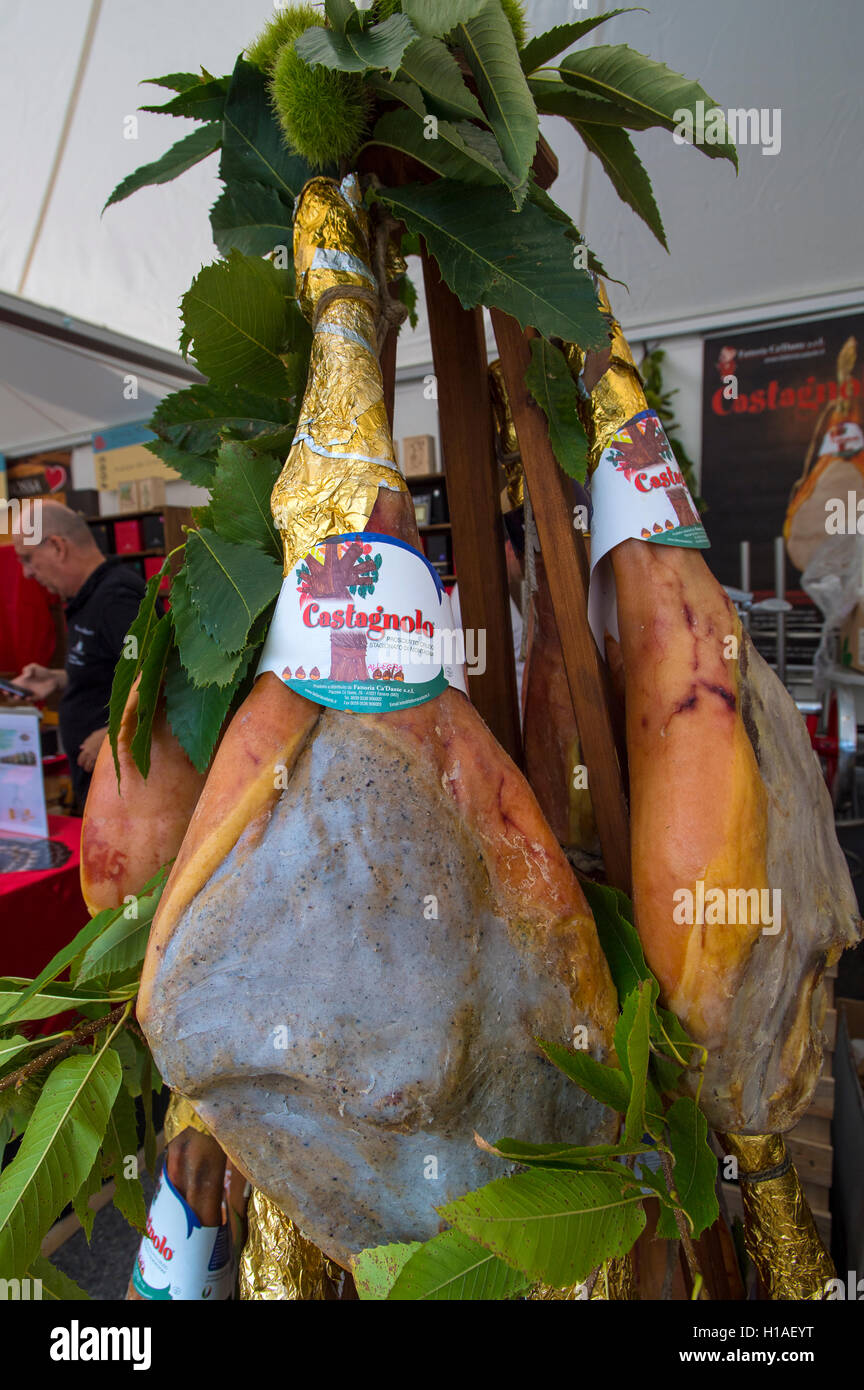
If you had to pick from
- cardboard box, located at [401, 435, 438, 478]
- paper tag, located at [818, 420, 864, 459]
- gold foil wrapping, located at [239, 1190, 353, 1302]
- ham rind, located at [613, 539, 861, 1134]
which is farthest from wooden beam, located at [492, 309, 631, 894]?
cardboard box, located at [401, 435, 438, 478]

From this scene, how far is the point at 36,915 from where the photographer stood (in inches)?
68.5

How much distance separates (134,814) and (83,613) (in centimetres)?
210

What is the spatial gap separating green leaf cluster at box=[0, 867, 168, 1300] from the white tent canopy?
149 centimetres

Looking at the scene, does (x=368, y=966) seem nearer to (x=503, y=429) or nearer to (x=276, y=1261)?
(x=276, y=1261)

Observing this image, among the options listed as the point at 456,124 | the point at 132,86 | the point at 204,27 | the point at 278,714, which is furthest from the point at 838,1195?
the point at 132,86

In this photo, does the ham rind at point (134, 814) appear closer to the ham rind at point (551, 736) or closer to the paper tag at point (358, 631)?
the paper tag at point (358, 631)

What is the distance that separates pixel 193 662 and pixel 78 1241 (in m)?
1.93

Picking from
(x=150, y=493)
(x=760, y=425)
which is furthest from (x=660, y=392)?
(x=150, y=493)

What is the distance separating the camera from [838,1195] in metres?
1.47

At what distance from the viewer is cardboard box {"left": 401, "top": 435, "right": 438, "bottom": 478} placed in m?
5.19

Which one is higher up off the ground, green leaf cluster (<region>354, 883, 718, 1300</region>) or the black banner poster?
the black banner poster

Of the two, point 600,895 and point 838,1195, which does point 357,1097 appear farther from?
point 838,1195

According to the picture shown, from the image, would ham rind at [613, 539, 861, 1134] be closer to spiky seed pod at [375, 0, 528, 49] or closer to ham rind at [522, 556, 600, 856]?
ham rind at [522, 556, 600, 856]

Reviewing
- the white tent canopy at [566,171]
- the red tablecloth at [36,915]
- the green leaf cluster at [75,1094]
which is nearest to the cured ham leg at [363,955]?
the green leaf cluster at [75,1094]
